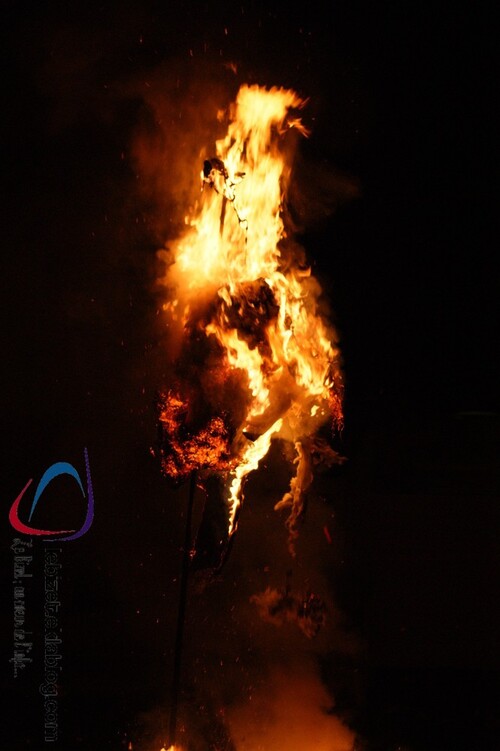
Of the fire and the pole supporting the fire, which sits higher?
the fire

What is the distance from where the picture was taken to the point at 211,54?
6484 millimetres

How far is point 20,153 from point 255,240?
318 cm

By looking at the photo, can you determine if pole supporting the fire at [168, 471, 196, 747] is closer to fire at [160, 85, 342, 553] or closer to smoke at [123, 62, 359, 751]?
fire at [160, 85, 342, 553]

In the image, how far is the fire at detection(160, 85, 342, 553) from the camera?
16.5ft

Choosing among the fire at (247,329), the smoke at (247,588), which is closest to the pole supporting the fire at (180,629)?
the fire at (247,329)

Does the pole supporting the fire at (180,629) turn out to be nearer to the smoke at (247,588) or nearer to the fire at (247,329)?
the fire at (247,329)

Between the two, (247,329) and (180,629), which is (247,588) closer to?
(180,629)

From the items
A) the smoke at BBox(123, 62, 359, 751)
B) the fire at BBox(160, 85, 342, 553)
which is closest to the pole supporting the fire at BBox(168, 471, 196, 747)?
the fire at BBox(160, 85, 342, 553)

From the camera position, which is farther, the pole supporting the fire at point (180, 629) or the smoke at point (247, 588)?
the smoke at point (247, 588)

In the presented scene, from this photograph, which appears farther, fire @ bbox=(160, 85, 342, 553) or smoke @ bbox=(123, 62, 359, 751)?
smoke @ bbox=(123, 62, 359, 751)

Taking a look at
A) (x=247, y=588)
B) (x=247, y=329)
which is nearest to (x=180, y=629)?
(x=247, y=329)

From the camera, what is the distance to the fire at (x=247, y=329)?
504 centimetres

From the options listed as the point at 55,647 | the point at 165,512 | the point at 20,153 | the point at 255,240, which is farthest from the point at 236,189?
the point at 55,647

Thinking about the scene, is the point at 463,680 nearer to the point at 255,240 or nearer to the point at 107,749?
the point at 107,749
